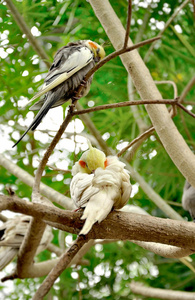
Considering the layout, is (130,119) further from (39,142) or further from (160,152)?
(39,142)

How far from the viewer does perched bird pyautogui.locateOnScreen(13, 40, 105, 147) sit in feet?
3.26

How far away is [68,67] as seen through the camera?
1066 mm

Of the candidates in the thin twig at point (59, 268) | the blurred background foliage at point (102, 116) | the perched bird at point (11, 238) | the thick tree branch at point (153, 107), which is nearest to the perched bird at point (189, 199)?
the blurred background foliage at point (102, 116)

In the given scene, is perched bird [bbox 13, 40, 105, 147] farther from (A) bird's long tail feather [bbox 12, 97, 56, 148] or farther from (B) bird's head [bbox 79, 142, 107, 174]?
(B) bird's head [bbox 79, 142, 107, 174]

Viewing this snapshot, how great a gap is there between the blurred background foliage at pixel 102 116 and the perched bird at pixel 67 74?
9 cm

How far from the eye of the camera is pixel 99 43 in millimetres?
1282

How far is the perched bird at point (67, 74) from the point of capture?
0.99 m

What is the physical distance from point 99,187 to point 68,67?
46 cm

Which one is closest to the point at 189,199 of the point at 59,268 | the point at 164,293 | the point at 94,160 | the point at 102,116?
the point at 164,293

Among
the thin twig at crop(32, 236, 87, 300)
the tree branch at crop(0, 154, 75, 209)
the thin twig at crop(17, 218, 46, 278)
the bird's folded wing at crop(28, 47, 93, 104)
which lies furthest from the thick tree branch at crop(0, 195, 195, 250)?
the tree branch at crop(0, 154, 75, 209)

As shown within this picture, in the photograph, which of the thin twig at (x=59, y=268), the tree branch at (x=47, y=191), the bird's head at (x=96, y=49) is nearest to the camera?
the thin twig at (x=59, y=268)

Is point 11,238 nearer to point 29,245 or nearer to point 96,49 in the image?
point 29,245

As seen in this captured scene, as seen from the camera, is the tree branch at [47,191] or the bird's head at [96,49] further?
the tree branch at [47,191]

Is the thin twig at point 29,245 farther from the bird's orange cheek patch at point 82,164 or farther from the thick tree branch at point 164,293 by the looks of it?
the thick tree branch at point 164,293
